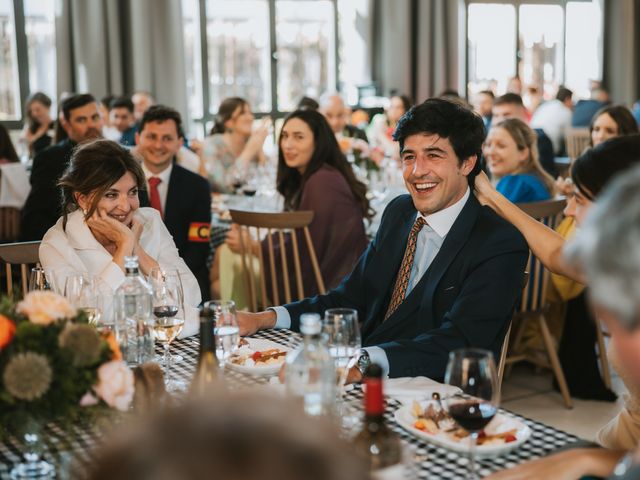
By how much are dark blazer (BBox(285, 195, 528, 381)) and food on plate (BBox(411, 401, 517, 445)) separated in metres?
0.43

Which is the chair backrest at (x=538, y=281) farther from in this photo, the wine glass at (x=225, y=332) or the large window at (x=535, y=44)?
the large window at (x=535, y=44)

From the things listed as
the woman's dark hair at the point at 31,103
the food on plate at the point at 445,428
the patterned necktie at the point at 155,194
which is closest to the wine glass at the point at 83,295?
the food on plate at the point at 445,428

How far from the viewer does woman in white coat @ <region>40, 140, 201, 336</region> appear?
2650mm

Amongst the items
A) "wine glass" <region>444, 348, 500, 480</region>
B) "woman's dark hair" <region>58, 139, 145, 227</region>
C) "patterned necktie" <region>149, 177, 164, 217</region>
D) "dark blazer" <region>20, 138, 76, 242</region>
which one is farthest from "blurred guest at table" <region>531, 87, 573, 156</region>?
"wine glass" <region>444, 348, 500, 480</region>

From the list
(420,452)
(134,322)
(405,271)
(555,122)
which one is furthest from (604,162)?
(555,122)

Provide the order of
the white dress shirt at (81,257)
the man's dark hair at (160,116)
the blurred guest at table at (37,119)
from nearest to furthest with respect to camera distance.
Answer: the white dress shirt at (81,257)
the man's dark hair at (160,116)
the blurred guest at table at (37,119)

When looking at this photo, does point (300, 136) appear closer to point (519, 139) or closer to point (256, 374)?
point (519, 139)

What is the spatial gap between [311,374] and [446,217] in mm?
1163

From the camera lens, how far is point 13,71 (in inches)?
365

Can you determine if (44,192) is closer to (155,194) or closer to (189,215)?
(155,194)

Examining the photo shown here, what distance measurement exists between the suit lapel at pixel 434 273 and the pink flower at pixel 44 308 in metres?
1.08

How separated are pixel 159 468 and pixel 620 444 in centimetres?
159

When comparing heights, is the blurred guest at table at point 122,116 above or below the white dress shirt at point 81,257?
above

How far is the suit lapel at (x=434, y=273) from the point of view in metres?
2.36
